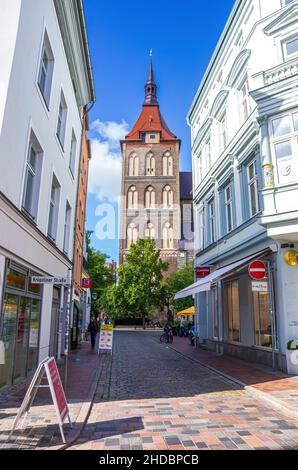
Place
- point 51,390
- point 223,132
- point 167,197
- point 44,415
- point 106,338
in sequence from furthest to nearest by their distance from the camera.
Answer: point 167,197 → point 223,132 → point 106,338 → point 44,415 → point 51,390

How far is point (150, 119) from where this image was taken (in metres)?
64.8

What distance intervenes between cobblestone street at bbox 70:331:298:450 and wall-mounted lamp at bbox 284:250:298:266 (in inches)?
154

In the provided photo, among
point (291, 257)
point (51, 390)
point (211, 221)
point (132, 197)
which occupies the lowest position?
point (51, 390)

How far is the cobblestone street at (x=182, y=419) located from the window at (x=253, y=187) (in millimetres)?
6414

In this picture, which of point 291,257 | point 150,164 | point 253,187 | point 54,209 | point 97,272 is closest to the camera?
point 291,257

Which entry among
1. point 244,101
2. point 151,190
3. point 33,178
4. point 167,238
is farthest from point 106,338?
point 151,190

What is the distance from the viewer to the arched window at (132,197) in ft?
189

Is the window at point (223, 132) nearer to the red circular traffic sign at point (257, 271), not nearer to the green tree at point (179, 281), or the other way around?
the red circular traffic sign at point (257, 271)

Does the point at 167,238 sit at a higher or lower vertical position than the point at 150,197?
lower

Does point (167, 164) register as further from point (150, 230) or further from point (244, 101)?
point (244, 101)

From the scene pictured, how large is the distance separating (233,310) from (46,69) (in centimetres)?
1165
